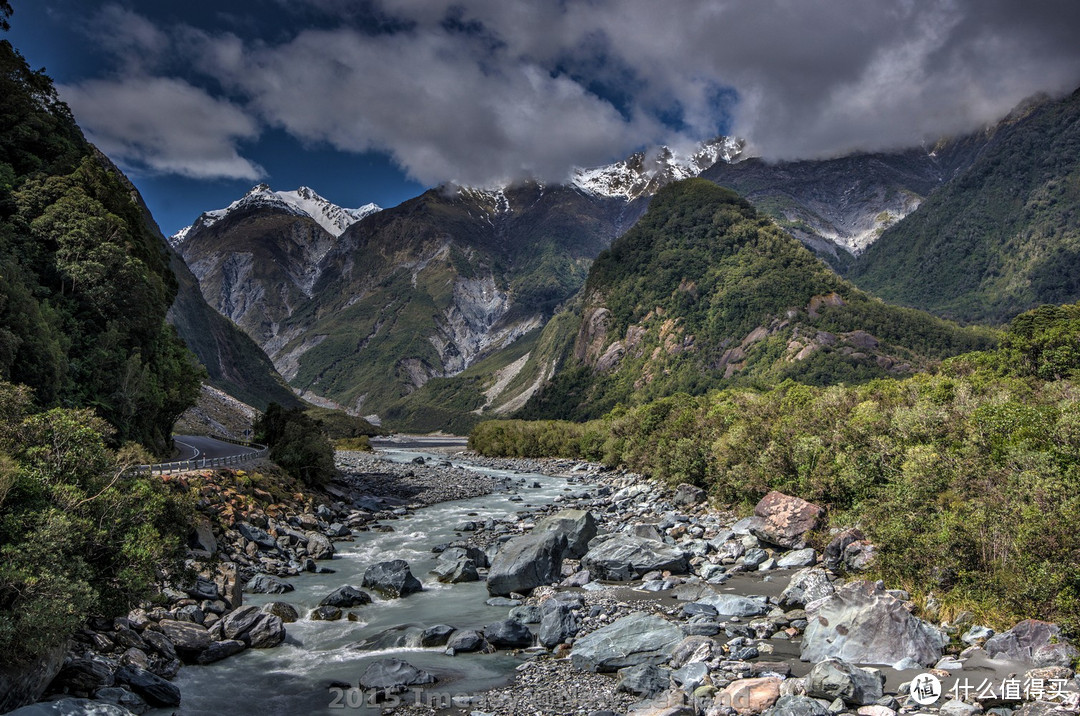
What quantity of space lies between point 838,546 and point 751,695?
17338 millimetres

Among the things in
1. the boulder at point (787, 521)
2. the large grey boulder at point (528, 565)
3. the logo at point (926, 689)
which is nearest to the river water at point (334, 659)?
the large grey boulder at point (528, 565)

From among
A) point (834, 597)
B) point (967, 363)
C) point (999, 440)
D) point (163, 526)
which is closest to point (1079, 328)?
point (967, 363)

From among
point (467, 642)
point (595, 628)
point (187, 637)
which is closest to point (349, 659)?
point (467, 642)

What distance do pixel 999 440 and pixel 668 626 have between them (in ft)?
59.1

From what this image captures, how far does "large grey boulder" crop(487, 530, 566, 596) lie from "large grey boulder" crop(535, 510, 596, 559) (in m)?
1.14

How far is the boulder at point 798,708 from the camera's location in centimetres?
1568

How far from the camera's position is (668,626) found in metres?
22.7

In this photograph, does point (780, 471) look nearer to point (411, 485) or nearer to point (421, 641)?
point (421, 641)

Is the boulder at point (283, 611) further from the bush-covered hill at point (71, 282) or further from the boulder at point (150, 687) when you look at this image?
the bush-covered hill at point (71, 282)

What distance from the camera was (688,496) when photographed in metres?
53.8

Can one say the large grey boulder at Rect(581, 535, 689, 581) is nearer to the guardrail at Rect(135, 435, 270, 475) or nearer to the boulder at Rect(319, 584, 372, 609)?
the boulder at Rect(319, 584, 372, 609)

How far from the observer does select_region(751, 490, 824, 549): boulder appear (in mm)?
35469

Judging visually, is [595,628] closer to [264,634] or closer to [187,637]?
[264,634]

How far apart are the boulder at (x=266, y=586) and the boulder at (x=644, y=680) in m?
18.6
